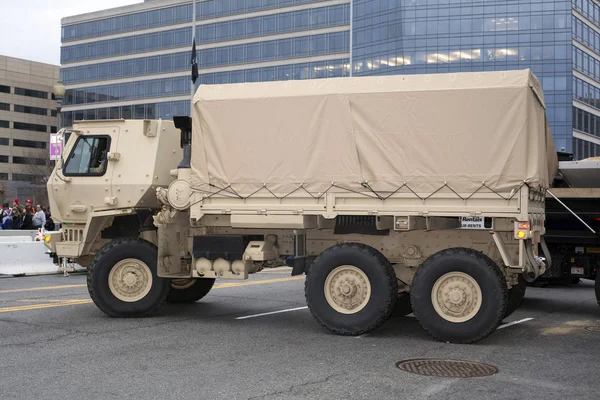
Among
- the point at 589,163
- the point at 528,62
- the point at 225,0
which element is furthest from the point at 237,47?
the point at 589,163

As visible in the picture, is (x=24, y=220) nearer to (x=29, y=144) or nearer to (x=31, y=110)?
(x=29, y=144)

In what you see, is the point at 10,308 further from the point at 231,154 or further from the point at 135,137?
the point at 231,154

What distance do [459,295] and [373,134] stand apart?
7.97 feet

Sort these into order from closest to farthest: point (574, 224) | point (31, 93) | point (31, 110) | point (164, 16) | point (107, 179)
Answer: point (107, 179) → point (574, 224) → point (164, 16) → point (31, 110) → point (31, 93)

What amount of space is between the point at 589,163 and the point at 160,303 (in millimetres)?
8101

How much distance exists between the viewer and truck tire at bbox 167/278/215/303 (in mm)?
Answer: 12262

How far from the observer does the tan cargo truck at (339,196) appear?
899cm

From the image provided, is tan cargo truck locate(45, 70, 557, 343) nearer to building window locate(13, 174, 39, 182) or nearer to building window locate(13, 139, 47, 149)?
building window locate(13, 174, 39, 182)


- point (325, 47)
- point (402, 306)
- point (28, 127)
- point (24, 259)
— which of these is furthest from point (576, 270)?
point (28, 127)

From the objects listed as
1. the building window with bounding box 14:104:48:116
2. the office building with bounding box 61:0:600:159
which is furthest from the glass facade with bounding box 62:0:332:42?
the building window with bounding box 14:104:48:116

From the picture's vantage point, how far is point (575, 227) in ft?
39.6

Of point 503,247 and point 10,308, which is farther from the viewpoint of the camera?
point 10,308

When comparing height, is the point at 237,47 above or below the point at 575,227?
above

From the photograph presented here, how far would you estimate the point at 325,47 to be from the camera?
3455 inches
